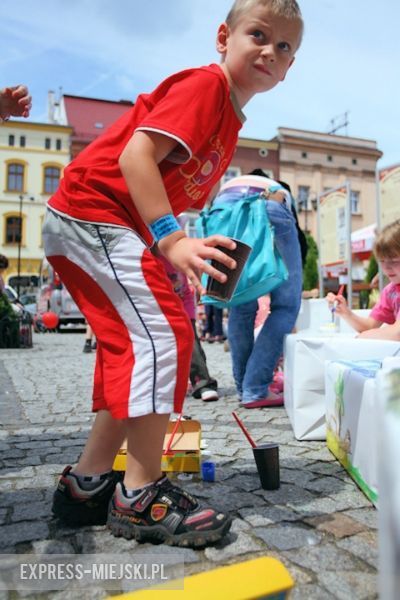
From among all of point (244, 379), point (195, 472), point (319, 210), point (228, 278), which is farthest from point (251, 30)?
point (319, 210)

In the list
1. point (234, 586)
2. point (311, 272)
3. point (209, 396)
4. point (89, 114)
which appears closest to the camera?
point (234, 586)

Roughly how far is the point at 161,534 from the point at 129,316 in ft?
1.97

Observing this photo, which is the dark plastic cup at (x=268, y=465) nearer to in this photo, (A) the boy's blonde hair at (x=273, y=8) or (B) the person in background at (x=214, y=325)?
(A) the boy's blonde hair at (x=273, y=8)

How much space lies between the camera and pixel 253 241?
10.4 feet

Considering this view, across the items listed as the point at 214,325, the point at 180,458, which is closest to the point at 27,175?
the point at 214,325

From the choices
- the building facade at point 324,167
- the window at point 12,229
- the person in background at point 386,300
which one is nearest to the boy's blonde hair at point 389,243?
the person in background at point 386,300

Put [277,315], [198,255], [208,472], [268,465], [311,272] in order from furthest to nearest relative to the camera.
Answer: [311,272], [277,315], [208,472], [268,465], [198,255]

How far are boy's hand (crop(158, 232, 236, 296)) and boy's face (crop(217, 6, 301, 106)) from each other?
585mm

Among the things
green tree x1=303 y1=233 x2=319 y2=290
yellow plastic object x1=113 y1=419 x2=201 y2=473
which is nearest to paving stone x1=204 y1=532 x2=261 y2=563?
yellow plastic object x1=113 y1=419 x2=201 y2=473

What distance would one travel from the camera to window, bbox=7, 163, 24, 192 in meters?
34.8

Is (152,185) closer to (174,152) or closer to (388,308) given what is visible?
(174,152)

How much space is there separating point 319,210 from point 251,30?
7224 mm

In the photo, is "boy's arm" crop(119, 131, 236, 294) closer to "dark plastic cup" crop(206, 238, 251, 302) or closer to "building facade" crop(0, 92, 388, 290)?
"dark plastic cup" crop(206, 238, 251, 302)

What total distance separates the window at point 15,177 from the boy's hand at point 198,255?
36.2 metres
